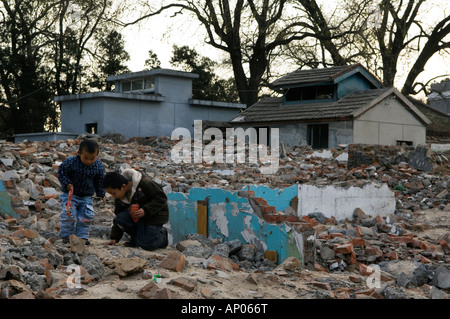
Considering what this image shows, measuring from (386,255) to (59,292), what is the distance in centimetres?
440

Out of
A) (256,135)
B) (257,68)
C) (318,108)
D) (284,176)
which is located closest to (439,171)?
(284,176)

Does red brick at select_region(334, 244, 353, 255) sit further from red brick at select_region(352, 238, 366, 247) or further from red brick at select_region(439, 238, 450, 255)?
red brick at select_region(439, 238, 450, 255)

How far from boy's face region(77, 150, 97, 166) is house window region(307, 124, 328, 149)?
1739cm

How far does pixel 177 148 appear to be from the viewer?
19922 millimetres

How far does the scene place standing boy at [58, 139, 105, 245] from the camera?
237 inches

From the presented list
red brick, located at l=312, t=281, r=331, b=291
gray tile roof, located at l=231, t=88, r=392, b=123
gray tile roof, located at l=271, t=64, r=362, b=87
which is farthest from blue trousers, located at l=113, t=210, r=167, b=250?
gray tile roof, located at l=271, t=64, r=362, b=87

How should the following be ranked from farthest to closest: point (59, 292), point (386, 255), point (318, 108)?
point (318, 108) < point (386, 255) < point (59, 292)

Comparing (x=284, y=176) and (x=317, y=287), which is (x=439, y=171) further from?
(x=317, y=287)

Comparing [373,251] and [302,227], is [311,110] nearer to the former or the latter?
[373,251]

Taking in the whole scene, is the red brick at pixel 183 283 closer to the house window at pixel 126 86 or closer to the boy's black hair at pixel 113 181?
the boy's black hair at pixel 113 181

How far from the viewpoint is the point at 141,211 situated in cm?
598

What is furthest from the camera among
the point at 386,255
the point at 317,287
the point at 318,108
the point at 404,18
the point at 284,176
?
the point at 404,18

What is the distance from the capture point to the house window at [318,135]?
22.6m

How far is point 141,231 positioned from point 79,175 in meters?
0.90
